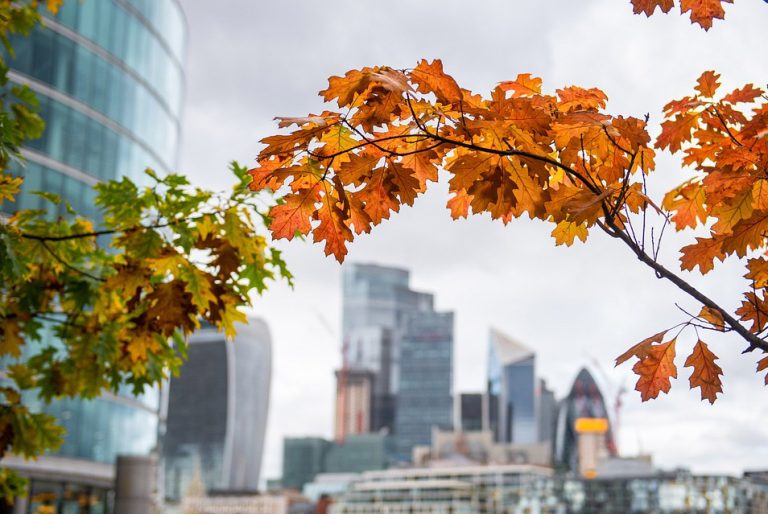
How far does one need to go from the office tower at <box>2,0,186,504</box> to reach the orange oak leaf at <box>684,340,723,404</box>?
32.3m

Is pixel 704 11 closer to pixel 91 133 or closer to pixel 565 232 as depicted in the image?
pixel 565 232

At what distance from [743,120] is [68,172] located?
3700 centimetres

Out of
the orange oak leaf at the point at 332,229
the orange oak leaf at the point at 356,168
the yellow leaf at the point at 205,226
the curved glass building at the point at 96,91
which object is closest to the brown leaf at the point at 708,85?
the orange oak leaf at the point at 356,168

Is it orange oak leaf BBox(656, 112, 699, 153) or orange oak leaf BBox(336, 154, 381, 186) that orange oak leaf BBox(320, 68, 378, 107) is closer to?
orange oak leaf BBox(336, 154, 381, 186)

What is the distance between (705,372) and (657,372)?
18 cm

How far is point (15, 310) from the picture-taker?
7.48 m

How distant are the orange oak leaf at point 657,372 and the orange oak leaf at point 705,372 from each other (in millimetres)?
83

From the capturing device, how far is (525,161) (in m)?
3.50

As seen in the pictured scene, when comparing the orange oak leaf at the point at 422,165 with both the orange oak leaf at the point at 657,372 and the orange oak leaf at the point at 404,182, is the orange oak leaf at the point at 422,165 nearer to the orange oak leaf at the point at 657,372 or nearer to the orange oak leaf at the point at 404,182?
the orange oak leaf at the point at 404,182

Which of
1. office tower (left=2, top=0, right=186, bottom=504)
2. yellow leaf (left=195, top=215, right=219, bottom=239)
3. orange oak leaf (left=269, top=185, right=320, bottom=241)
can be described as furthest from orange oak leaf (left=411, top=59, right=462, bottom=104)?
office tower (left=2, top=0, right=186, bottom=504)

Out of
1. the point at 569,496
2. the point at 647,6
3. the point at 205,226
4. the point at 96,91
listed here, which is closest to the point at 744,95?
the point at 647,6

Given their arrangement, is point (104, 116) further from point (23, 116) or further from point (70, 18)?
point (23, 116)

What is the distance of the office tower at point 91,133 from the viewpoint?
121ft

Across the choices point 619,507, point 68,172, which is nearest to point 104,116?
point 68,172
